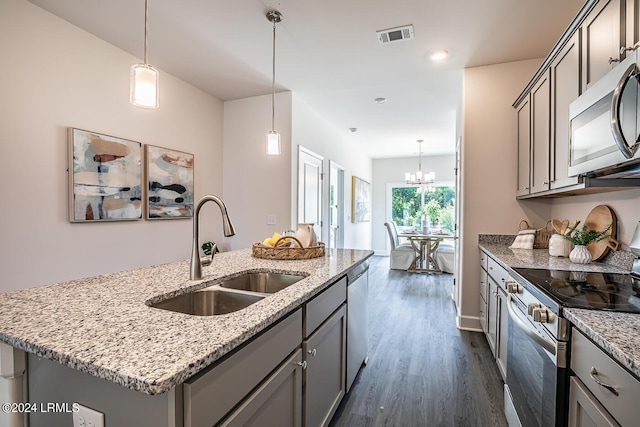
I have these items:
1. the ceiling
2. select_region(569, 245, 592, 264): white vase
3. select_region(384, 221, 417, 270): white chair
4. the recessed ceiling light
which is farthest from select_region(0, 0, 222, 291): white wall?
A: select_region(384, 221, 417, 270): white chair

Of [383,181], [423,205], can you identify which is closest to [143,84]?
[383,181]

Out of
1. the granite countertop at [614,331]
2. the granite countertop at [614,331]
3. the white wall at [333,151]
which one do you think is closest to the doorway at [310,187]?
the white wall at [333,151]

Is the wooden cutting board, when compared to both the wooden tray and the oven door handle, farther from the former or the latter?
the wooden tray

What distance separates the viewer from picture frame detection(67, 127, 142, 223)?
7.66 feet

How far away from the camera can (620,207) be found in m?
1.88

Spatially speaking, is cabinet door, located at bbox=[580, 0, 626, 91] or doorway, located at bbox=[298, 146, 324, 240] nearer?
cabinet door, located at bbox=[580, 0, 626, 91]

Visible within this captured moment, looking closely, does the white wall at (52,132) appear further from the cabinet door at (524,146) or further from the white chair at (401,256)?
the white chair at (401,256)

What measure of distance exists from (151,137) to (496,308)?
3.39 m

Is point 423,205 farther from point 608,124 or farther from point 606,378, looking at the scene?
point 606,378

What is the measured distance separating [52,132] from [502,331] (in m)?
3.49

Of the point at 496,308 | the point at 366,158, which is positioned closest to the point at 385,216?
the point at 366,158

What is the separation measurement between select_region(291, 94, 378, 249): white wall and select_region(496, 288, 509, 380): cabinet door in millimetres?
2348

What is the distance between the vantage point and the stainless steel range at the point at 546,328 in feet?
3.57

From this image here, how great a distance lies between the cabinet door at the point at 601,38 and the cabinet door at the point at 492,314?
142 centimetres
